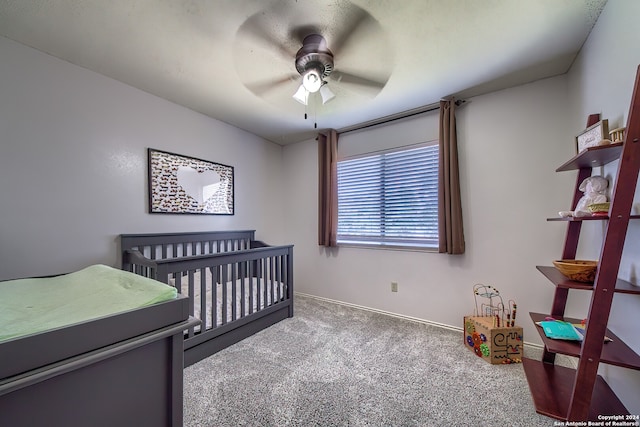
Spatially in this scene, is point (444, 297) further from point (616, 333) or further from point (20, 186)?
point (20, 186)

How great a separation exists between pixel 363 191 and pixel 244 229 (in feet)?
5.59

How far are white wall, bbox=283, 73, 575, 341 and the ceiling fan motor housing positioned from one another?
1508 millimetres

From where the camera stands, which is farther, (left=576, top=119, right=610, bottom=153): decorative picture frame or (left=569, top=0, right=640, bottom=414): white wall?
(left=576, top=119, right=610, bottom=153): decorative picture frame

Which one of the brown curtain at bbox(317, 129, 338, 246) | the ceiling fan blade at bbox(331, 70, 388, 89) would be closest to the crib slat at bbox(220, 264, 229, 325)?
the brown curtain at bbox(317, 129, 338, 246)

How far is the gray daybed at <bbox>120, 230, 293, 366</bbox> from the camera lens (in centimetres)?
186

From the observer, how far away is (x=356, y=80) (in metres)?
1.97

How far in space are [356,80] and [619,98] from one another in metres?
1.56

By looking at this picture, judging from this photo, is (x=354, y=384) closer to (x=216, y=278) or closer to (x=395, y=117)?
(x=216, y=278)

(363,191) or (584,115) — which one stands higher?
(584,115)

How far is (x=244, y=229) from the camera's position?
3.31 m

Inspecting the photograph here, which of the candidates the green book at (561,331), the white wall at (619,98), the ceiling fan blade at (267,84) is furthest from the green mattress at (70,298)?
the white wall at (619,98)

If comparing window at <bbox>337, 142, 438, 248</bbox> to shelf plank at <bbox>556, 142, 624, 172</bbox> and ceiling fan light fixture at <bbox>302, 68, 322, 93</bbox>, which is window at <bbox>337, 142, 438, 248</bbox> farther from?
ceiling fan light fixture at <bbox>302, 68, 322, 93</bbox>

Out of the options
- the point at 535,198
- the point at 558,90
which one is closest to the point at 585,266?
the point at 535,198

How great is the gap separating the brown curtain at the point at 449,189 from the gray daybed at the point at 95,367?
7.60ft
